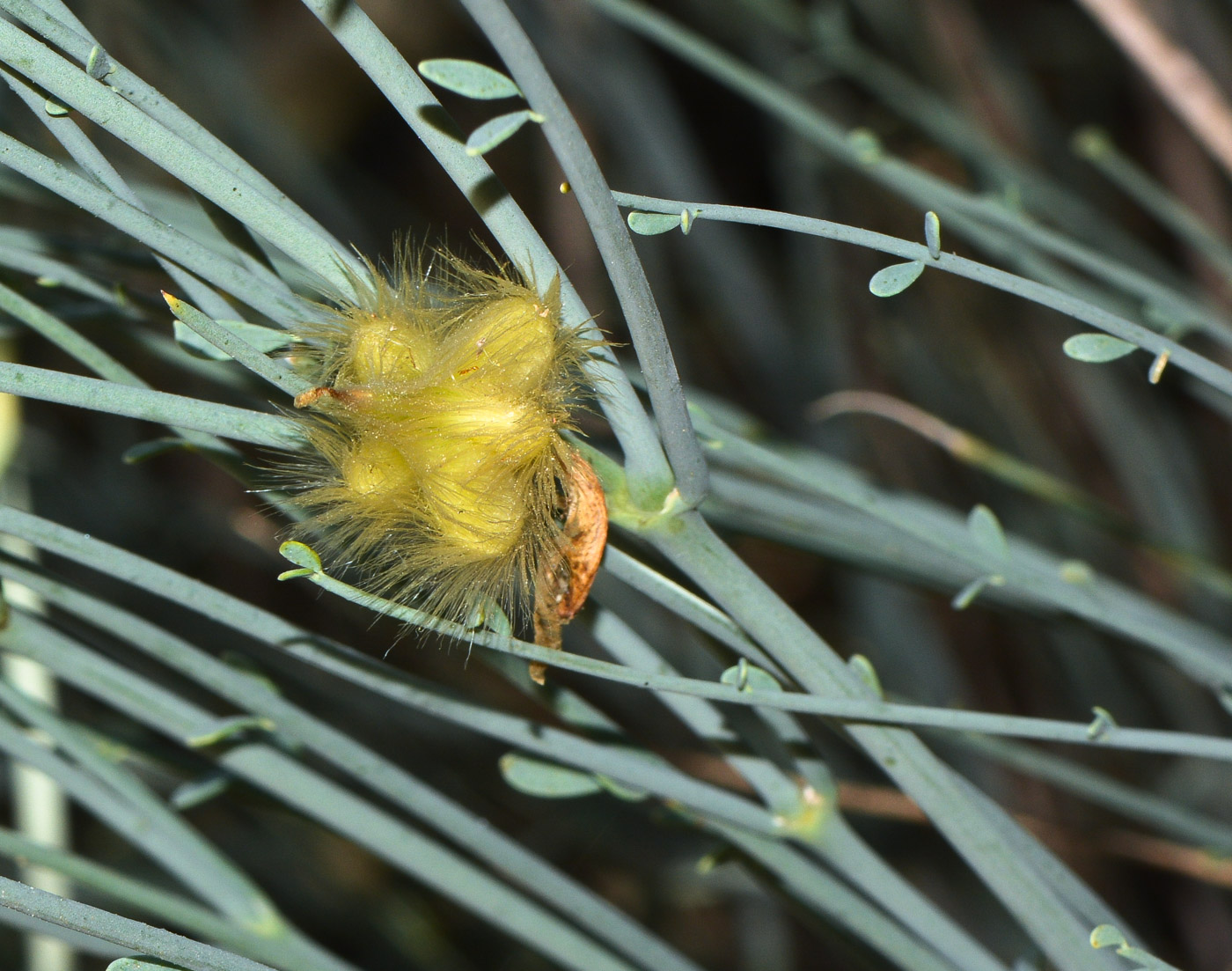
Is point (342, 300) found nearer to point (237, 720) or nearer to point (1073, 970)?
point (237, 720)

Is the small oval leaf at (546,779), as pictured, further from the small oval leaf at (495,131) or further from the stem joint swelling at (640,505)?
the small oval leaf at (495,131)

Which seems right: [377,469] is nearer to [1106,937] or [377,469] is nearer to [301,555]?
[301,555]

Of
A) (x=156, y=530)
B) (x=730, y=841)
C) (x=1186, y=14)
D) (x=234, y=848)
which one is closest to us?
(x=730, y=841)

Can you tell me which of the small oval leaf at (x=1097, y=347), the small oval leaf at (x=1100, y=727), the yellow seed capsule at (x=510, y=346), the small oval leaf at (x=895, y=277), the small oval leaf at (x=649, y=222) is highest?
the small oval leaf at (x=1097, y=347)

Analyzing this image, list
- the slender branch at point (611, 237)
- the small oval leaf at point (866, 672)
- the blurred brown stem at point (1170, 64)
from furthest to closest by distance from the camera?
the blurred brown stem at point (1170, 64) < the small oval leaf at point (866, 672) < the slender branch at point (611, 237)

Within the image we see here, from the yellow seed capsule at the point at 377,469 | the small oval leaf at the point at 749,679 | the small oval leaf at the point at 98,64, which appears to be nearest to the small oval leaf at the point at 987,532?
the small oval leaf at the point at 749,679

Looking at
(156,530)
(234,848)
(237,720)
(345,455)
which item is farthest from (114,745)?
(156,530)

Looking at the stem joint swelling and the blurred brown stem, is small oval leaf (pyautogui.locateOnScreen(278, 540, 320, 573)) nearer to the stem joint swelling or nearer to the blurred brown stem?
the stem joint swelling
